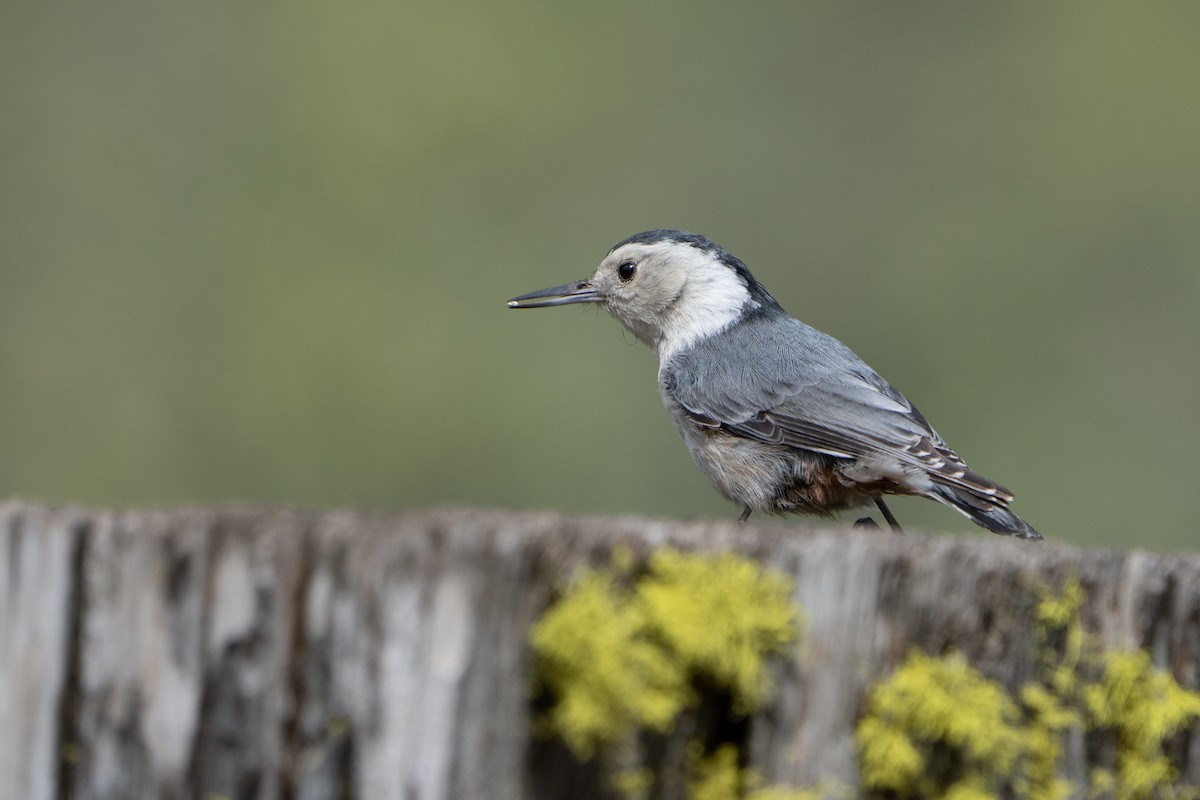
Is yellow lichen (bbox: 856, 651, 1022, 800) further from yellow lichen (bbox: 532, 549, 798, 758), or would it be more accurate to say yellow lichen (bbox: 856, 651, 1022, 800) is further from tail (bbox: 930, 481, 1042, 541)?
tail (bbox: 930, 481, 1042, 541)

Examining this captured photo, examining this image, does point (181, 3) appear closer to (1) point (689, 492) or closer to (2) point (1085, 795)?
(1) point (689, 492)

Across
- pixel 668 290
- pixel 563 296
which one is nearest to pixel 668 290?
pixel 668 290

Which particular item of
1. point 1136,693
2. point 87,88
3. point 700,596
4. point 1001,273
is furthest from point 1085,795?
point 87,88

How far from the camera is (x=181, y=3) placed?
9352 millimetres

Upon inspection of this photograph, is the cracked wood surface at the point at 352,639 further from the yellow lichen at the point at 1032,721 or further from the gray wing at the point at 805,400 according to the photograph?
the gray wing at the point at 805,400

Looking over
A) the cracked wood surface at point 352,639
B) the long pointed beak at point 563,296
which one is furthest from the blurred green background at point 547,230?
the cracked wood surface at point 352,639

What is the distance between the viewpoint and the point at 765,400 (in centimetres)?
474

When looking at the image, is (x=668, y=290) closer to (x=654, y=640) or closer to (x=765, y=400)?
(x=765, y=400)

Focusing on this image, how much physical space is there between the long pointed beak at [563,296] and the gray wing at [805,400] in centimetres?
57

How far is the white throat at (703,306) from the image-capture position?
17.8 ft

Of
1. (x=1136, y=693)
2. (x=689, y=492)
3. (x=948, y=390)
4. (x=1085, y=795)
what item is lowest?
(x=1085, y=795)

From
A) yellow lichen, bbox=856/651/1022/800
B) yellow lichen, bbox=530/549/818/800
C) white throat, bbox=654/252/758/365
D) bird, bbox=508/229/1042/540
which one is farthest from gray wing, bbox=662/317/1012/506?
yellow lichen, bbox=530/549/818/800

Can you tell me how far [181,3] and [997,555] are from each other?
8647 millimetres

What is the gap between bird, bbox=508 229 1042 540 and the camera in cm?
432
